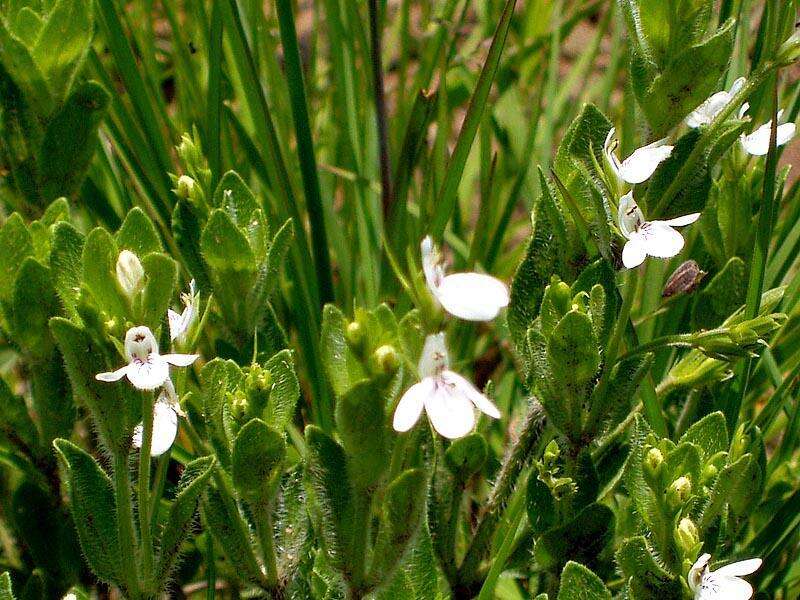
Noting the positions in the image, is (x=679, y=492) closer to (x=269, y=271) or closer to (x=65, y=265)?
(x=269, y=271)

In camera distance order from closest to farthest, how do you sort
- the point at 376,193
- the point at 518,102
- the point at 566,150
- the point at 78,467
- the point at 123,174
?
the point at 78,467 → the point at 566,150 → the point at 123,174 → the point at 376,193 → the point at 518,102

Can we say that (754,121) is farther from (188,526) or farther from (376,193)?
(188,526)

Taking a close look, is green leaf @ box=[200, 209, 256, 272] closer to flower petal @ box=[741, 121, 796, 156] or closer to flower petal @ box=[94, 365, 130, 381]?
flower petal @ box=[94, 365, 130, 381]

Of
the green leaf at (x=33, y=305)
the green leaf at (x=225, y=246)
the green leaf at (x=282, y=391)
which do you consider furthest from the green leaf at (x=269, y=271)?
the green leaf at (x=33, y=305)

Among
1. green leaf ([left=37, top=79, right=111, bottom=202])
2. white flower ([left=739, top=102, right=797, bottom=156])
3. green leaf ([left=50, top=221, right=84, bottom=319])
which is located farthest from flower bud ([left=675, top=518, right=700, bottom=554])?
green leaf ([left=37, top=79, right=111, bottom=202])

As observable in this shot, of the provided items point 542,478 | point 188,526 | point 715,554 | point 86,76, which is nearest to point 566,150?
point 542,478

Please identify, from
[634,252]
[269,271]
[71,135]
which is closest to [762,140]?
[634,252]
